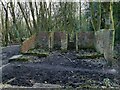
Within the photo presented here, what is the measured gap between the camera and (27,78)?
595cm

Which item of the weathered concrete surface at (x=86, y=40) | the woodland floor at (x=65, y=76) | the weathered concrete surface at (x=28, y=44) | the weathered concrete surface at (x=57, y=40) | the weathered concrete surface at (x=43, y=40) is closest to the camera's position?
the woodland floor at (x=65, y=76)

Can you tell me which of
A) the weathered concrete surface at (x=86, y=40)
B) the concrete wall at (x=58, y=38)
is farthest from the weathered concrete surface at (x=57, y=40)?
the weathered concrete surface at (x=86, y=40)

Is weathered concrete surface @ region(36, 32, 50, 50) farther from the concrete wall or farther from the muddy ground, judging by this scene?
the muddy ground

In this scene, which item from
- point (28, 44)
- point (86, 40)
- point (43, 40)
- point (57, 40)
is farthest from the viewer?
point (57, 40)

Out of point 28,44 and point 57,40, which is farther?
point 57,40

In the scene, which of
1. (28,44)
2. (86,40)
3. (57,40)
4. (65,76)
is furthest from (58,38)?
(65,76)

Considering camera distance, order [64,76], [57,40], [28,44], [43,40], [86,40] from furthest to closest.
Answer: [57,40], [43,40], [86,40], [28,44], [64,76]

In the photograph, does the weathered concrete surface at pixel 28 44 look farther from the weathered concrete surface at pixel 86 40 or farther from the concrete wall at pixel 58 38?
the weathered concrete surface at pixel 86 40

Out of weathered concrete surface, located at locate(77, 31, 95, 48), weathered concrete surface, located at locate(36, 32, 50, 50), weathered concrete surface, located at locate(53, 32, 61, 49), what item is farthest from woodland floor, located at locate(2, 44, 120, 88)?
weathered concrete surface, located at locate(53, 32, 61, 49)

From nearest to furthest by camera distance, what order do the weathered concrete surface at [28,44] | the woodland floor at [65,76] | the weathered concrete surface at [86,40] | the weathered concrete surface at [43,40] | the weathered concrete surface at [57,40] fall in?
the woodland floor at [65,76] → the weathered concrete surface at [28,44] → the weathered concrete surface at [86,40] → the weathered concrete surface at [43,40] → the weathered concrete surface at [57,40]

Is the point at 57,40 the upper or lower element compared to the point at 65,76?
upper

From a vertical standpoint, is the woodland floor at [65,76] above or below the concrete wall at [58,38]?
below

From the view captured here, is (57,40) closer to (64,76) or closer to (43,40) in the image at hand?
(43,40)

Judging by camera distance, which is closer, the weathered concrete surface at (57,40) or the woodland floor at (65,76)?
the woodland floor at (65,76)
